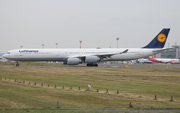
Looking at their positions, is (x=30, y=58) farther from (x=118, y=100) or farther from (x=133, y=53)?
(x=118, y=100)

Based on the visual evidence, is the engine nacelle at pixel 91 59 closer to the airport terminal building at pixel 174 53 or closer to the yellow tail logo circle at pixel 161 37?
the yellow tail logo circle at pixel 161 37

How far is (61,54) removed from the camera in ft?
219

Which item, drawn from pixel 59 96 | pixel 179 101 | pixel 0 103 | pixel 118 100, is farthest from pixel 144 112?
pixel 0 103

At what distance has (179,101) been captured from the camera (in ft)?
73.9

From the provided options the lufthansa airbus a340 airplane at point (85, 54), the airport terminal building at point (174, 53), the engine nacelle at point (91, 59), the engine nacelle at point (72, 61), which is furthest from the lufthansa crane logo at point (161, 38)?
the airport terminal building at point (174, 53)

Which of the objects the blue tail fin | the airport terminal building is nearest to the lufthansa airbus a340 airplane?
the blue tail fin

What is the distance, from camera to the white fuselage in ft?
217

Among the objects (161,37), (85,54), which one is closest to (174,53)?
A: (161,37)

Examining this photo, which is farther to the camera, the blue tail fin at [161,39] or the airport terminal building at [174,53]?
the airport terminal building at [174,53]

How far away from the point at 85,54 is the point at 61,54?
7.15 metres

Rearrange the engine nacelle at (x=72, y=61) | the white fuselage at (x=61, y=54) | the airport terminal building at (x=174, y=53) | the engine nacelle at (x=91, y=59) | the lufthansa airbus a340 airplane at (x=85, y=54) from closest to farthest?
the engine nacelle at (x=72, y=61)
the engine nacelle at (x=91, y=59)
the lufthansa airbus a340 airplane at (x=85, y=54)
the white fuselage at (x=61, y=54)
the airport terminal building at (x=174, y=53)

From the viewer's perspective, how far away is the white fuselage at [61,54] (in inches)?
2601

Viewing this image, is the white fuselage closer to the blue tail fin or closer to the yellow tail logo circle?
the blue tail fin

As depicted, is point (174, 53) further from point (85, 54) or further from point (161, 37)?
point (85, 54)
